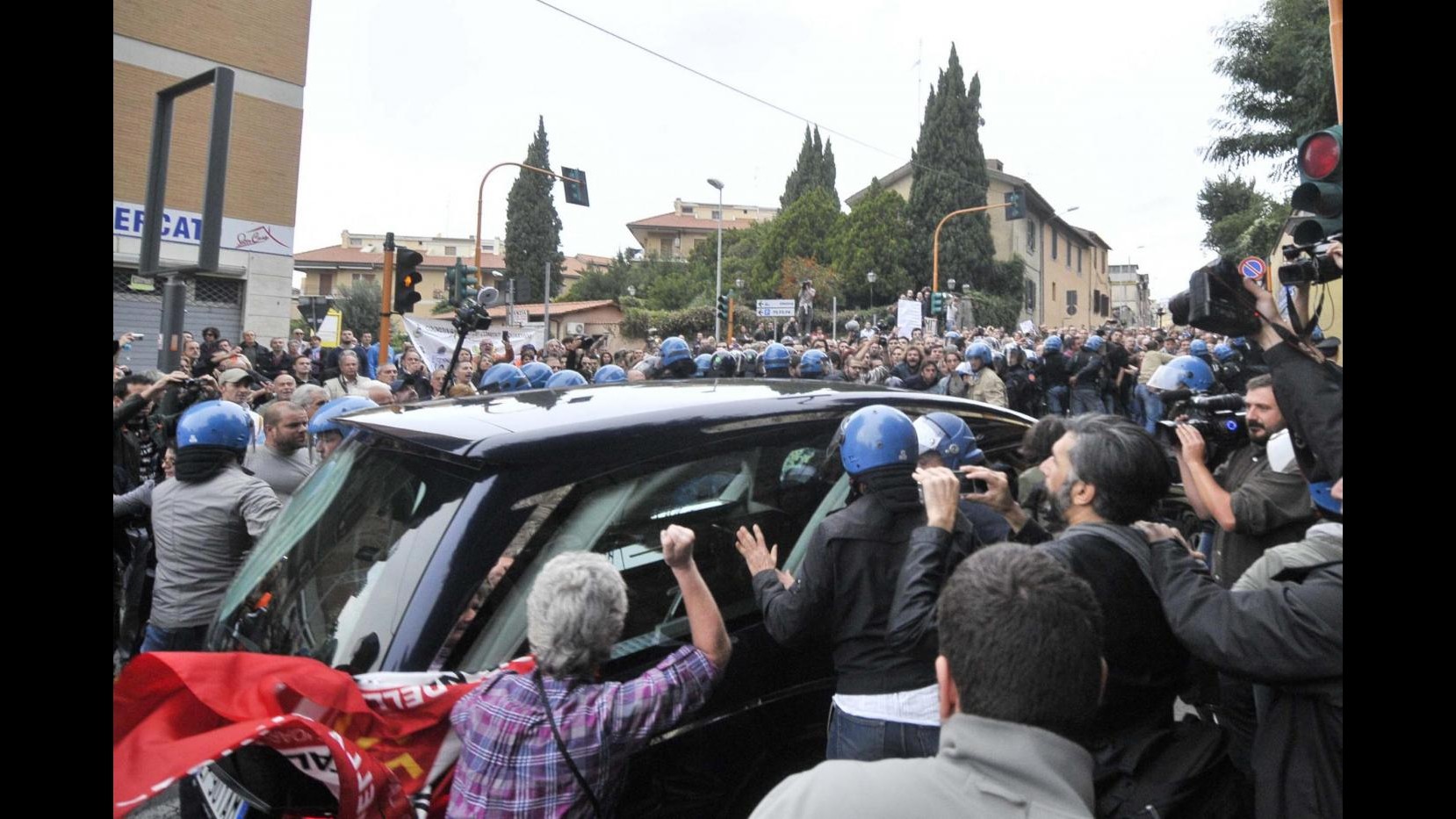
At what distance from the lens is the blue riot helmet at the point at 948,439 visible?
350 cm

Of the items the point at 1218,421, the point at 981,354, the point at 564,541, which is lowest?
the point at 564,541

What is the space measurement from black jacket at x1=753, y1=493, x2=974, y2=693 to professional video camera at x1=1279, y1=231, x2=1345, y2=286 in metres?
1.37

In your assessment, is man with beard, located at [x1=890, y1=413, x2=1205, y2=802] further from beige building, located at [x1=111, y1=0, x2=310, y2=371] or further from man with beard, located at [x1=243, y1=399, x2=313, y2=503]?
beige building, located at [x1=111, y1=0, x2=310, y2=371]

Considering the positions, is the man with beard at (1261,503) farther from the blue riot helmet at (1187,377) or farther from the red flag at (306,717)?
the red flag at (306,717)

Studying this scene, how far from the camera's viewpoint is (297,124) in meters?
26.8

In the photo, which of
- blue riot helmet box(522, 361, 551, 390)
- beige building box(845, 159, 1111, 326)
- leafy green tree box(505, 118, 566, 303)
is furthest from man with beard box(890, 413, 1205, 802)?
leafy green tree box(505, 118, 566, 303)

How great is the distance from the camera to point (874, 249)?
49.8 metres

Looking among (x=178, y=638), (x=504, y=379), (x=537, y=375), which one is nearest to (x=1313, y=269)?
(x=178, y=638)

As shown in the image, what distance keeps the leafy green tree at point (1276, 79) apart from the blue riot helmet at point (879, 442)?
2662 cm

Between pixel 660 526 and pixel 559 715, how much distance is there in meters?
0.77

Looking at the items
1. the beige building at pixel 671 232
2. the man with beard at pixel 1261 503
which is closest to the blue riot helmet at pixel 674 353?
the man with beard at pixel 1261 503

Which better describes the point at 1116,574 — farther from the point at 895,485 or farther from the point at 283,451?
the point at 283,451
